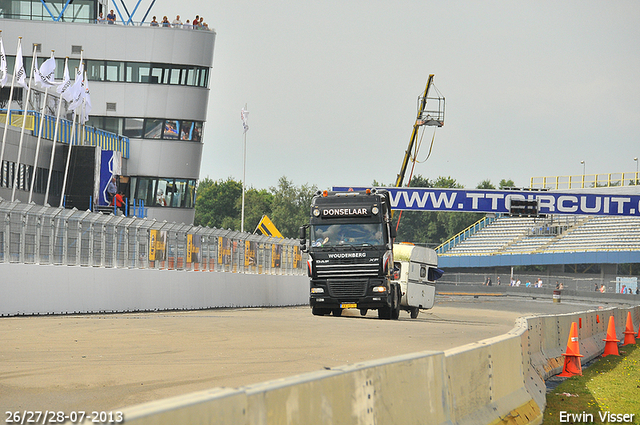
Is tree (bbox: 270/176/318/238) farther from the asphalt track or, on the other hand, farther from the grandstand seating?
the asphalt track

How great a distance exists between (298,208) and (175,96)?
84992 millimetres

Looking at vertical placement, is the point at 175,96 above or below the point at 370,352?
above

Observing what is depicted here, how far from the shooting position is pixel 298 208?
139 meters

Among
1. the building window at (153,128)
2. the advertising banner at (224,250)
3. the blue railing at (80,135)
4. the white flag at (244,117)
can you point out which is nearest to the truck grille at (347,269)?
the advertising banner at (224,250)

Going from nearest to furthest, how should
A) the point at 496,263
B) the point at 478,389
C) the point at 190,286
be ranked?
the point at 478,389
the point at 190,286
the point at 496,263

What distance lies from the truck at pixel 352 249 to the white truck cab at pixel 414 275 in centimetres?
403

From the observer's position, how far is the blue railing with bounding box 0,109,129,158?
47.6 metres

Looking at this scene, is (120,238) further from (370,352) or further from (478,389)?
(478,389)

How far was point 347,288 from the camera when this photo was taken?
25.5m

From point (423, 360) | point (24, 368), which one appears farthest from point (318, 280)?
point (423, 360)

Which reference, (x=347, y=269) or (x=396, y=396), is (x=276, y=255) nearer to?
(x=347, y=269)

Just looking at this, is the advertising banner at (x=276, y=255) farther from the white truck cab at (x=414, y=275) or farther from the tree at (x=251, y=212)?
the tree at (x=251, y=212)

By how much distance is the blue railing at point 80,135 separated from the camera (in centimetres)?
4762

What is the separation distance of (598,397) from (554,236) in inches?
2801
